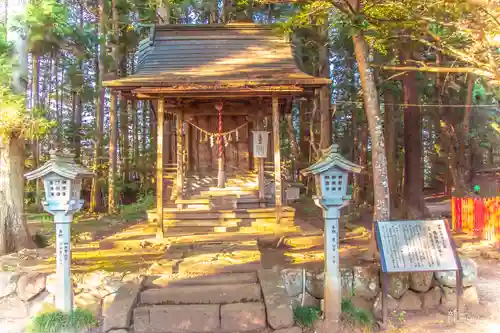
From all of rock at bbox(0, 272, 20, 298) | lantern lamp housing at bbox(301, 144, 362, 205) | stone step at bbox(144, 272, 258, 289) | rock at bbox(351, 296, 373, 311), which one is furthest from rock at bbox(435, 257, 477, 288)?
rock at bbox(0, 272, 20, 298)

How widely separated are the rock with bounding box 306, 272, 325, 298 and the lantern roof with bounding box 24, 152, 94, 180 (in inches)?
160

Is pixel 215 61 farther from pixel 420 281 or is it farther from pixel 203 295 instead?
pixel 420 281

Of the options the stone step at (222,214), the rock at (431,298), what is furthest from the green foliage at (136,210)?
the rock at (431,298)

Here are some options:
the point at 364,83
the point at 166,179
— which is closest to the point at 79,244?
the point at 166,179

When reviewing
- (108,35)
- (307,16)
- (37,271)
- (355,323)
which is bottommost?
(355,323)

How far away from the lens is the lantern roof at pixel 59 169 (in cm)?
569

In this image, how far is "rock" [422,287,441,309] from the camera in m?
6.84

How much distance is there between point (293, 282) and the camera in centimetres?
660

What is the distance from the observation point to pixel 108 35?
1852cm

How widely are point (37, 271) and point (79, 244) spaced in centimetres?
217

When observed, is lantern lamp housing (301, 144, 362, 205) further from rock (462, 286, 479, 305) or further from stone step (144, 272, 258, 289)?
rock (462, 286, 479, 305)

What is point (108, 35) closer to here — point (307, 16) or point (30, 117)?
point (30, 117)

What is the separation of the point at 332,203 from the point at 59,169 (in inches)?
162

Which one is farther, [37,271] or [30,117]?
[30,117]
